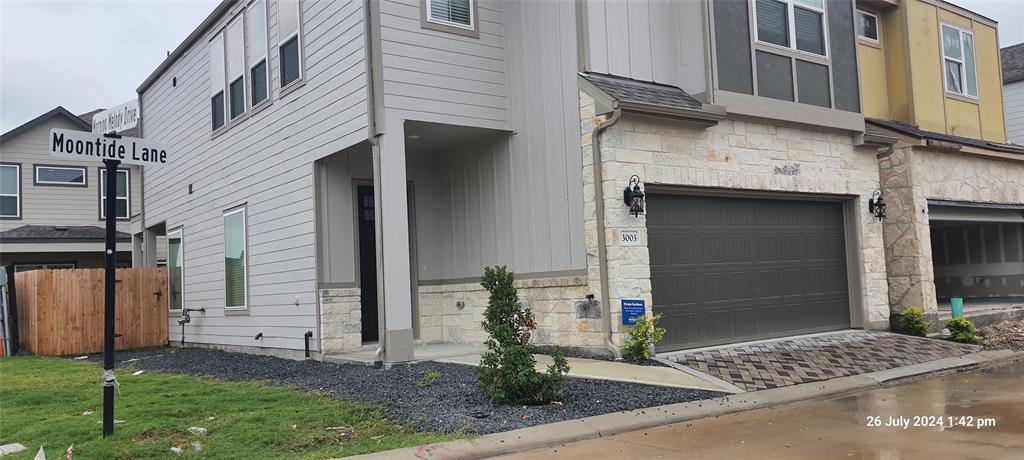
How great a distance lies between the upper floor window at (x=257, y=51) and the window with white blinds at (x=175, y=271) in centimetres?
474

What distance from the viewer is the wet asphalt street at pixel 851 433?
221 inches

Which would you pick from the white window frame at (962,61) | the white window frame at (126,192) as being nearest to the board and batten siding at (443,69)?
the white window frame at (962,61)

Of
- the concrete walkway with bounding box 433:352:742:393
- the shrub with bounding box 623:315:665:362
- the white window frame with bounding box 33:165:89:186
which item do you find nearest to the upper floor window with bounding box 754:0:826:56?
the shrub with bounding box 623:315:665:362

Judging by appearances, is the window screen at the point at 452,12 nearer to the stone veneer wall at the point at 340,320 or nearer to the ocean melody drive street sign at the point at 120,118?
the stone veneer wall at the point at 340,320

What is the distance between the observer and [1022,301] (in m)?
16.5

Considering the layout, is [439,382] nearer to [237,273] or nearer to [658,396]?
[658,396]

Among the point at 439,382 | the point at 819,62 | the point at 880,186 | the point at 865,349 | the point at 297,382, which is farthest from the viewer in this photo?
the point at 880,186

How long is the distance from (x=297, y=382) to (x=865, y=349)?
7.65 meters

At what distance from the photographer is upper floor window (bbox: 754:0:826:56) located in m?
11.3

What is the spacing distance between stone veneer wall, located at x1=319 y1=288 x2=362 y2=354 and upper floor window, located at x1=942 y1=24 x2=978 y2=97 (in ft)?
42.0

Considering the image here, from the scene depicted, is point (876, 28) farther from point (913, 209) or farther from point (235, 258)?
point (235, 258)

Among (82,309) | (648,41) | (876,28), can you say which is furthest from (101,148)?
(876,28)

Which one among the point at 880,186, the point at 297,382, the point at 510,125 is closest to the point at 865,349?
the point at 880,186

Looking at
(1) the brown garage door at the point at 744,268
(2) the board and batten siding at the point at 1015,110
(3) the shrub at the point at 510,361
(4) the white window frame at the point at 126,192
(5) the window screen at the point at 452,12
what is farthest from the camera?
(4) the white window frame at the point at 126,192
